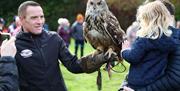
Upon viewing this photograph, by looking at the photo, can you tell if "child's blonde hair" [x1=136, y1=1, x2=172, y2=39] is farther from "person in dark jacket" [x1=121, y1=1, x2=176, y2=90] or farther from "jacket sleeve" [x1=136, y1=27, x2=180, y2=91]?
"jacket sleeve" [x1=136, y1=27, x2=180, y2=91]

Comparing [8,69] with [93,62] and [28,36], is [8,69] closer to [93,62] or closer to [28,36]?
[28,36]

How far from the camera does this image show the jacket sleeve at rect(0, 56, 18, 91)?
11.7 ft

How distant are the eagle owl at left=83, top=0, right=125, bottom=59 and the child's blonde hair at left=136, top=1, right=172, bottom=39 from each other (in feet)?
3.11

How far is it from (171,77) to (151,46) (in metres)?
0.29

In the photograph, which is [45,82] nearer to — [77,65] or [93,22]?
[77,65]

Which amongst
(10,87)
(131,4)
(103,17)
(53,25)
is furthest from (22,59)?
(53,25)

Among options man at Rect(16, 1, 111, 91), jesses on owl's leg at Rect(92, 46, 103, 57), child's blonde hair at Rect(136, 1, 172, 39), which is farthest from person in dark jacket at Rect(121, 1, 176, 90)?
jesses on owl's leg at Rect(92, 46, 103, 57)

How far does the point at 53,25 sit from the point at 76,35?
21.9m

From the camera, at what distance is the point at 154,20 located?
3982mm

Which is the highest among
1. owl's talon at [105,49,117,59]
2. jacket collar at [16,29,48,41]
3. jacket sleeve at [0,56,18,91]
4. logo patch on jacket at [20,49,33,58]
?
jacket sleeve at [0,56,18,91]

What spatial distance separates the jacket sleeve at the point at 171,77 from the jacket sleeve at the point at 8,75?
1.04 meters

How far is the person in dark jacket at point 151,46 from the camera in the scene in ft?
13.0

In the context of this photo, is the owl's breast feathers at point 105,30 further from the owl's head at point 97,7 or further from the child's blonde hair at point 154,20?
the child's blonde hair at point 154,20

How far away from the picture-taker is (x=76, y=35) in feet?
55.3
